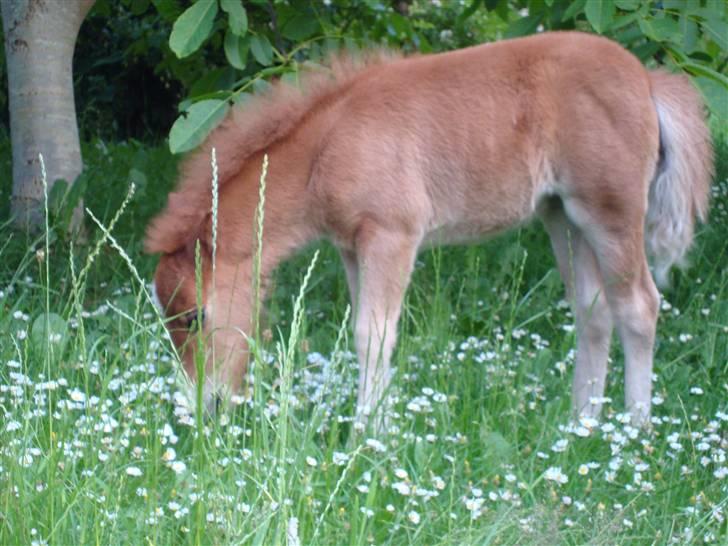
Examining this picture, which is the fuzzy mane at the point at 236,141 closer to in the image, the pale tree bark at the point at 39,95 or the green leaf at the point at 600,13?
the green leaf at the point at 600,13

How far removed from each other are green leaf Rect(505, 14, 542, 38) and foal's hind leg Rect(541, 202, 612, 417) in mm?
766

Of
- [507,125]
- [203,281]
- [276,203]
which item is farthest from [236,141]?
[507,125]

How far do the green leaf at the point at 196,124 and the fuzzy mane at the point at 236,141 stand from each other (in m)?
0.06

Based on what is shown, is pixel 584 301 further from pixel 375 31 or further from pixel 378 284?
pixel 375 31

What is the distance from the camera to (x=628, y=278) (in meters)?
5.07

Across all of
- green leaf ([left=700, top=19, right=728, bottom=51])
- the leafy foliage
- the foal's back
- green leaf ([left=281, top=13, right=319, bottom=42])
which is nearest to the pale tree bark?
the leafy foliage

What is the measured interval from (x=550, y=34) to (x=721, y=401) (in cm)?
159

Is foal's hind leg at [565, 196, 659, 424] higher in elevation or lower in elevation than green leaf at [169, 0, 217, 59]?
lower

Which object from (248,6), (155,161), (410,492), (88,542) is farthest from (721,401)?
(155,161)

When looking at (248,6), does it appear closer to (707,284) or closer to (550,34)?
(550,34)

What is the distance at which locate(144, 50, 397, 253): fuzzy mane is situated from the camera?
4.79m

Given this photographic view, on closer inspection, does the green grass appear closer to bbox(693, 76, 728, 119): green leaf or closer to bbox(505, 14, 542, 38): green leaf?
bbox(693, 76, 728, 119): green leaf

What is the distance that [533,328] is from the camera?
19.8 ft

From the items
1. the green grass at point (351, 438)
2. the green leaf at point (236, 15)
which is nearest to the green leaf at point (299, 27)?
the green leaf at point (236, 15)
